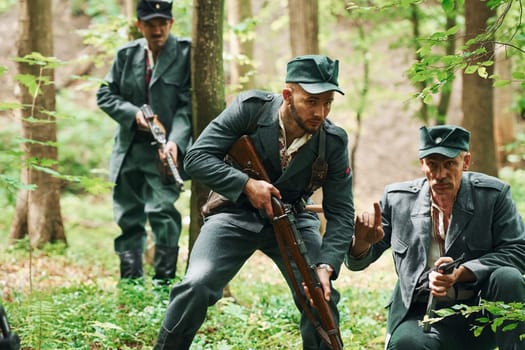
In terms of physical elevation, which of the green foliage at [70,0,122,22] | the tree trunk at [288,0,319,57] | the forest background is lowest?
the forest background

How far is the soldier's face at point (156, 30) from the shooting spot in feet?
22.9

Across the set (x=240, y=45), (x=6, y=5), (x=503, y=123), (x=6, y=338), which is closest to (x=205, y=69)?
(x=6, y=338)

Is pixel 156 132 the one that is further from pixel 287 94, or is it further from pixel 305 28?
pixel 305 28

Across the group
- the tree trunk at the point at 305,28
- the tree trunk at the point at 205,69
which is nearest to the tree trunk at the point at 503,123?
the tree trunk at the point at 305,28

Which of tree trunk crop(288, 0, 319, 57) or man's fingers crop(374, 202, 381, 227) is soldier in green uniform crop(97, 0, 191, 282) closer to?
man's fingers crop(374, 202, 381, 227)

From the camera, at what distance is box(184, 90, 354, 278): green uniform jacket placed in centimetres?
475

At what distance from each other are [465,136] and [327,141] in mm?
897

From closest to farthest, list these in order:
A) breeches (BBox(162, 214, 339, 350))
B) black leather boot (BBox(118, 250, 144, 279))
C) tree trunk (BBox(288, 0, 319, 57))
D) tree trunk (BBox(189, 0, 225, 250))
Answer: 1. breeches (BBox(162, 214, 339, 350))
2. tree trunk (BBox(189, 0, 225, 250))
3. black leather boot (BBox(118, 250, 144, 279))
4. tree trunk (BBox(288, 0, 319, 57))

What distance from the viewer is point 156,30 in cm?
699

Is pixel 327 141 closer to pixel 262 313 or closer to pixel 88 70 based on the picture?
pixel 262 313

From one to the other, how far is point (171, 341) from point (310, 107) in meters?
1.67

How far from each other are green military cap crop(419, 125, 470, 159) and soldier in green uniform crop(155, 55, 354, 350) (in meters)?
0.51

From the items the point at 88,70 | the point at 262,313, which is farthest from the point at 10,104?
the point at 88,70

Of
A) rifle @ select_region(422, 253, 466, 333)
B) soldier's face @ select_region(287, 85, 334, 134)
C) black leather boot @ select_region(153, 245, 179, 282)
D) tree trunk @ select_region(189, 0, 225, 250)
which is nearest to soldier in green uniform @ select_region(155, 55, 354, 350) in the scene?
soldier's face @ select_region(287, 85, 334, 134)
